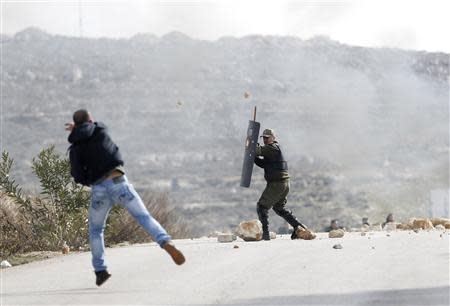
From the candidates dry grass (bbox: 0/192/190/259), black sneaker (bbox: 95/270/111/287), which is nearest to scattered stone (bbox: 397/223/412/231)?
dry grass (bbox: 0/192/190/259)

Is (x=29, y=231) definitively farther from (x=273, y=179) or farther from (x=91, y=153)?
(x=91, y=153)

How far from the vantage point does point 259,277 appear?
394 inches

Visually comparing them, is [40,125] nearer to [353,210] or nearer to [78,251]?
[353,210]

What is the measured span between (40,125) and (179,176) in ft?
72.2

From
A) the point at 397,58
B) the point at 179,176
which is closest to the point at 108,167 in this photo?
the point at 179,176

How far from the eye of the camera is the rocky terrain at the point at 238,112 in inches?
4631

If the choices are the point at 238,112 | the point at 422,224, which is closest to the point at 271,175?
the point at 422,224

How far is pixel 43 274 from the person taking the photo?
11430 mm

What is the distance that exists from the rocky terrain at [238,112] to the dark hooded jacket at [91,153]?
3403 inches

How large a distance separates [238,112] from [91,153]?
138 m

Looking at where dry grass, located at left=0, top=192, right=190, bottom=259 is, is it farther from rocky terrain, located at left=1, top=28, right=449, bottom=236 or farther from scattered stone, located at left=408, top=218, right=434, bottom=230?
rocky terrain, located at left=1, top=28, right=449, bottom=236

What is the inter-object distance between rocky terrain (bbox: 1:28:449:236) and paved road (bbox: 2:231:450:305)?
8324cm

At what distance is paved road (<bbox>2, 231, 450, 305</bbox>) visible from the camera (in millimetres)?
8680

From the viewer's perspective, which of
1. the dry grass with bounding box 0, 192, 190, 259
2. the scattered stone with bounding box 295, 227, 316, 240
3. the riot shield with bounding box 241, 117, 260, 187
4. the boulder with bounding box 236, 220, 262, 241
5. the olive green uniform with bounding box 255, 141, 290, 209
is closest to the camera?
the dry grass with bounding box 0, 192, 190, 259
